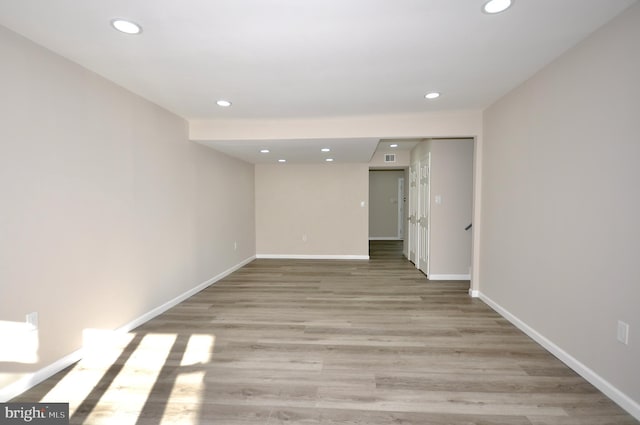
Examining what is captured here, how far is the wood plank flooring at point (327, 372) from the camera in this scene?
191cm

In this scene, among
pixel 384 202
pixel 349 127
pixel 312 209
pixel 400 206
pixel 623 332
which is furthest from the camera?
pixel 384 202

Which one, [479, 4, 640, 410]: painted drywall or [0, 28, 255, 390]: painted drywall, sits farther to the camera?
[0, 28, 255, 390]: painted drywall

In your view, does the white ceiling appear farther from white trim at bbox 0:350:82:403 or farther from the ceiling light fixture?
white trim at bbox 0:350:82:403

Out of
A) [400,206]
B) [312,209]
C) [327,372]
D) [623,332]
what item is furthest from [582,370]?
[400,206]

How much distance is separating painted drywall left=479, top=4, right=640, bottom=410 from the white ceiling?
0.87 feet

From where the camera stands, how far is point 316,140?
172 inches

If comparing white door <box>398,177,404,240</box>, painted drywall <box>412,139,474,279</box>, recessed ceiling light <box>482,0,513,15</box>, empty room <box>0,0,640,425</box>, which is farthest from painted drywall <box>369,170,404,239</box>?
recessed ceiling light <box>482,0,513,15</box>

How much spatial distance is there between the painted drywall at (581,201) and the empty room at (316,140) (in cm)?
2

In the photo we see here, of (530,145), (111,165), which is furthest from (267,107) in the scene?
(530,145)

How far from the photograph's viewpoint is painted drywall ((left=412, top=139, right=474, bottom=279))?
5008 millimetres

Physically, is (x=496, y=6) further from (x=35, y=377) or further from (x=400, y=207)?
(x=400, y=207)

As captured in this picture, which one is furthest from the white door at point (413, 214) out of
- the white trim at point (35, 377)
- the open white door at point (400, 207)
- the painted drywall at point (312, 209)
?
the white trim at point (35, 377)

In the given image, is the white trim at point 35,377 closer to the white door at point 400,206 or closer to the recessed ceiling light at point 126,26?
the recessed ceiling light at point 126,26

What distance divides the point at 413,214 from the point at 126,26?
5.62 metres
